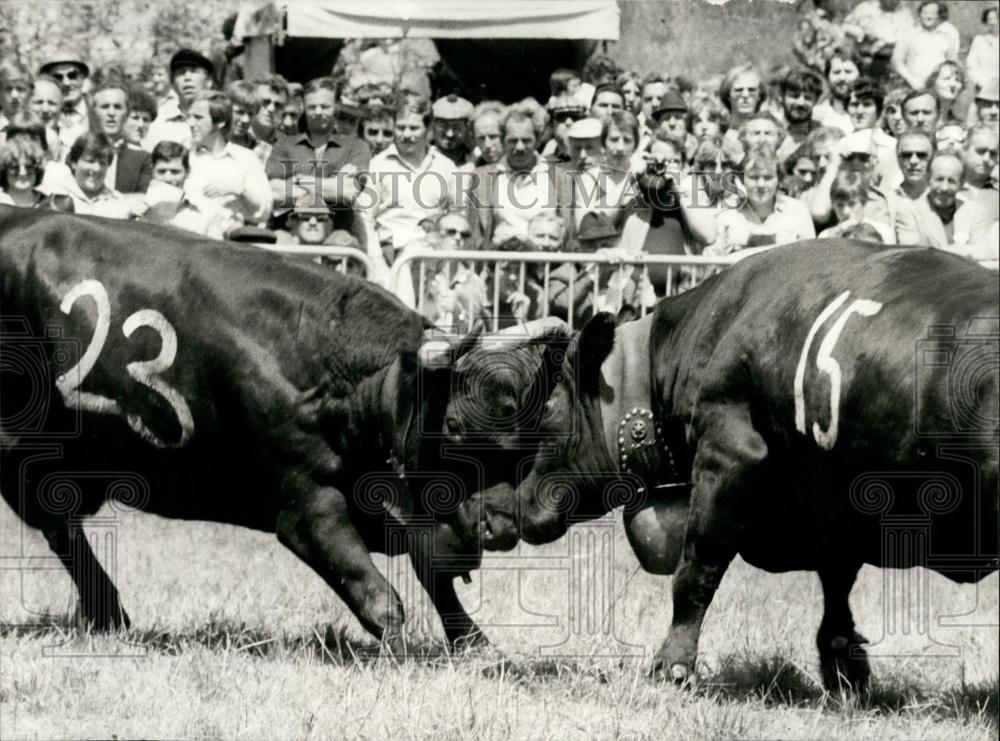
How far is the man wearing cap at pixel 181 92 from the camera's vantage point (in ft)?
38.2

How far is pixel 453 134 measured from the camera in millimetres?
11914

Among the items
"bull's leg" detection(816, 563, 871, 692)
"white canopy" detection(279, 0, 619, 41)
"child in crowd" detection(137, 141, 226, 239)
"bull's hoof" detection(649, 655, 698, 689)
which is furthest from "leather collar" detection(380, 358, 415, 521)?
"white canopy" detection(279, 0, 619, 41)

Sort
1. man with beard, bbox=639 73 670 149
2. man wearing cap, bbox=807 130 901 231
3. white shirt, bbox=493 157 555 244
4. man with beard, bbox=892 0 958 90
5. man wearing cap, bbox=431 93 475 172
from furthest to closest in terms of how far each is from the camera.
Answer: man with beard, bbox=892 0 958 90 → man with beard, bbox=639 73 670 149 → man wearing cap, bbox=431 93 475 172 → man wearing cap, bbox=807 130 901 231 → white shirt, bbox=493 157 555 244

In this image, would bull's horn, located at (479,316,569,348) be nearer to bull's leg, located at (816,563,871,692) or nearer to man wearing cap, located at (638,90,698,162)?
bull's leg, located at (816,563,871,692)

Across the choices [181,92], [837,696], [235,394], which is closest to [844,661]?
[837,696]

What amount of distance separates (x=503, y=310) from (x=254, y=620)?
3145 millimetres

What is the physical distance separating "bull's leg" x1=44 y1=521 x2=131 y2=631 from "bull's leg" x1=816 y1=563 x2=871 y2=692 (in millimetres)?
3122

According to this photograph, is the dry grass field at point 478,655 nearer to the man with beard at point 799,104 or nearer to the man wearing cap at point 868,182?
the man wearing cap at point 868,182

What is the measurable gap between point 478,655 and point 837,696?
5.02 ft

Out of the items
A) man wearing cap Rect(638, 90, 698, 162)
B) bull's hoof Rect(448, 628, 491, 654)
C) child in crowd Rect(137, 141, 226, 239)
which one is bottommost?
bull's hoof Rect(448, 628, 491, 654)

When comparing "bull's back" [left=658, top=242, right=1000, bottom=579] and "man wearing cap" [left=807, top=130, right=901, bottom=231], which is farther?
"man wearing cap" [left=807, top=130, right=901, bottom=231]

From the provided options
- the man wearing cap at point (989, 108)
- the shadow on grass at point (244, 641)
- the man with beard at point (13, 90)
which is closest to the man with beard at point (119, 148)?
the man with beard at point (13, 90)

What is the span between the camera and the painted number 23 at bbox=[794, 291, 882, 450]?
628 cm

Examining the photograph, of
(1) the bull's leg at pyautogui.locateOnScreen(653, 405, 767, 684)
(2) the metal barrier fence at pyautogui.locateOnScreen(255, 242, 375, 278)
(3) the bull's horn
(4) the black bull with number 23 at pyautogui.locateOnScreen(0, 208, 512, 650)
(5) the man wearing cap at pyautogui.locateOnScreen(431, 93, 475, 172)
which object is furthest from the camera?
(5) the man wearing cap at pyautogui.locateOnScreen(431, 93, 475, 172)
